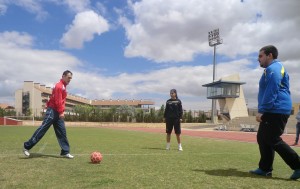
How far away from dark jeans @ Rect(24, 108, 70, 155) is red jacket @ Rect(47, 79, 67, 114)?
0.37 ft

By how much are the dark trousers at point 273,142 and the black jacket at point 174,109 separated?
206 inches

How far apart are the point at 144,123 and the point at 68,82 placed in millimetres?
53279

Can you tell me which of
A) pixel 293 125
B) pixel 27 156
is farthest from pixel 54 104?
pixel 293 125

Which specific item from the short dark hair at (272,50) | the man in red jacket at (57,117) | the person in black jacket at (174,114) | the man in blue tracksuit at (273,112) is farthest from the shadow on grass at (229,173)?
the person in black jacket at (174,114)

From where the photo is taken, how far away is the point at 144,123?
6141 centimetres

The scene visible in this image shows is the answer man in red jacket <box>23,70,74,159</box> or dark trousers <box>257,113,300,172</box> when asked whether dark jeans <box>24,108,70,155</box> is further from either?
dark trousers <box>257,113,300,172</box>

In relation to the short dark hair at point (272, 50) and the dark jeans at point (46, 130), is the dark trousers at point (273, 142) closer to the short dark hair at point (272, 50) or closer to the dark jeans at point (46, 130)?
the short dark hair at point (272, 50)

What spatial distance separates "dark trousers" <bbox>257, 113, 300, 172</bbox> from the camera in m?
5.75

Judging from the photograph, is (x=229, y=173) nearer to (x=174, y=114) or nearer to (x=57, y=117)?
(x=57, y=117)

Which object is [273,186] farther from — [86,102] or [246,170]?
[86,102]

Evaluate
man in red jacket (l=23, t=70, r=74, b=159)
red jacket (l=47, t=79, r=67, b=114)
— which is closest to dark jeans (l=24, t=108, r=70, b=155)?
man in red jacket (l=23, t=70, r=74, b=159)

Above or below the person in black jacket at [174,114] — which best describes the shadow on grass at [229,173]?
below

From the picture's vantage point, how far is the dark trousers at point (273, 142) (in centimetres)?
575

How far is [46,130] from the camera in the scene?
8203 mm
